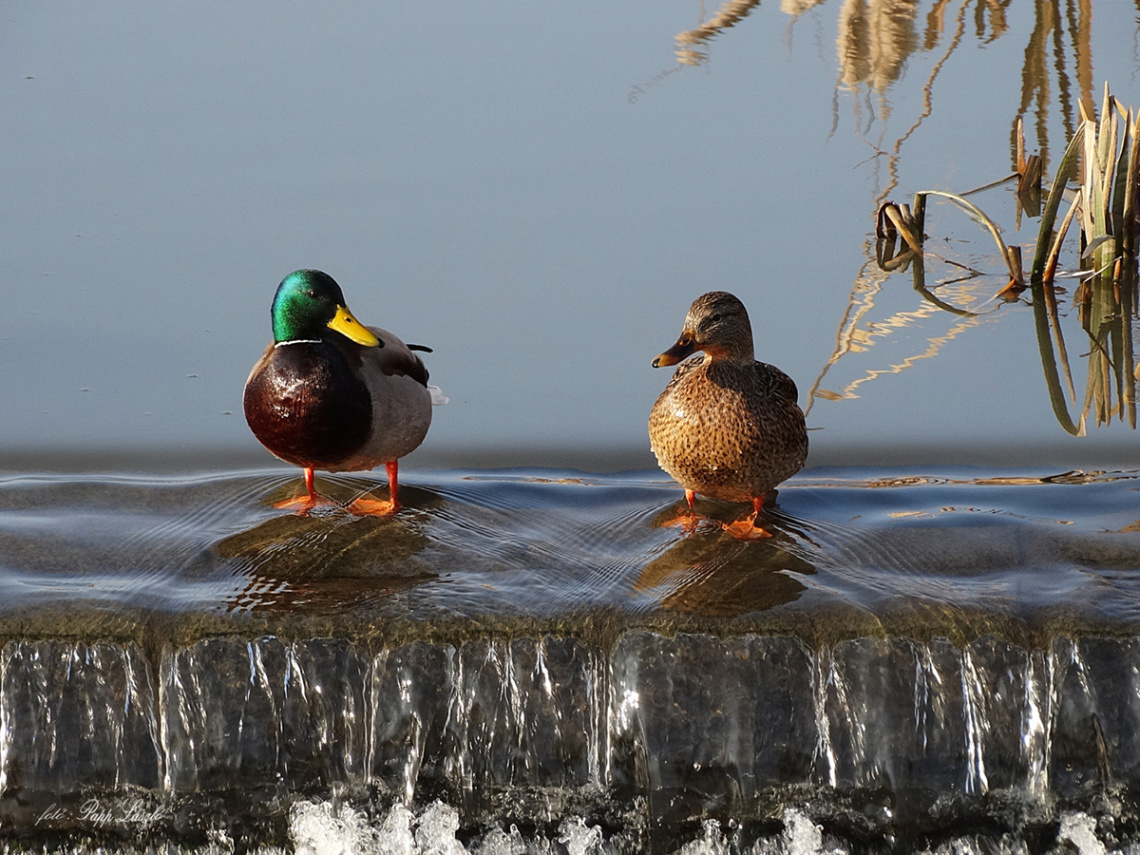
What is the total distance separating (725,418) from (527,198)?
3.51 metres

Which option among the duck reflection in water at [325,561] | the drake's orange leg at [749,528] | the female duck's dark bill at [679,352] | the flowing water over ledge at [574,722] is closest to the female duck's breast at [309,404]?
the duck reflection in water at [325,561]

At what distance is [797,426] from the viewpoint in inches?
145

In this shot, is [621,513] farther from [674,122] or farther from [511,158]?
[674,122]

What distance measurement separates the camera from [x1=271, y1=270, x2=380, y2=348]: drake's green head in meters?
3.62

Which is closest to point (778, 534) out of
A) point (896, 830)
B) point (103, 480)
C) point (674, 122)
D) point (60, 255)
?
point (896, 830)

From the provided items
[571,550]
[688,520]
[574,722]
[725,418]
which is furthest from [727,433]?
[574,722]

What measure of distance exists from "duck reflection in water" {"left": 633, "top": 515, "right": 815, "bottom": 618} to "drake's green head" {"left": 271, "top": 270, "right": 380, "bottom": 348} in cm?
101

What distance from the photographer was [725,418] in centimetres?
355

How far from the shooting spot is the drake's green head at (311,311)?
3.62 m

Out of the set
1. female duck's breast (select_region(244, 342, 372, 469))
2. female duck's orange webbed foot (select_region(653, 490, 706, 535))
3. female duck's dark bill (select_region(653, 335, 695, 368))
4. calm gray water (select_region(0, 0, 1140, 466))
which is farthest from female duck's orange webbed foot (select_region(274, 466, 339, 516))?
female duck's dark bill (select_region(653, 335, 695, 368))

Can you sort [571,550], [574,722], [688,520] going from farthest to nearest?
[688,520], [571,550], [574,722]

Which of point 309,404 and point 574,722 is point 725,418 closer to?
point 574,722

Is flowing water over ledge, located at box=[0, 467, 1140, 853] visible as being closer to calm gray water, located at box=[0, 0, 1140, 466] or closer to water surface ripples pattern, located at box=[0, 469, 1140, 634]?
water surface ripples pattern, located at box=[0, 469, 1140, 634]

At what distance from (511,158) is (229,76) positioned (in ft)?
7.73
